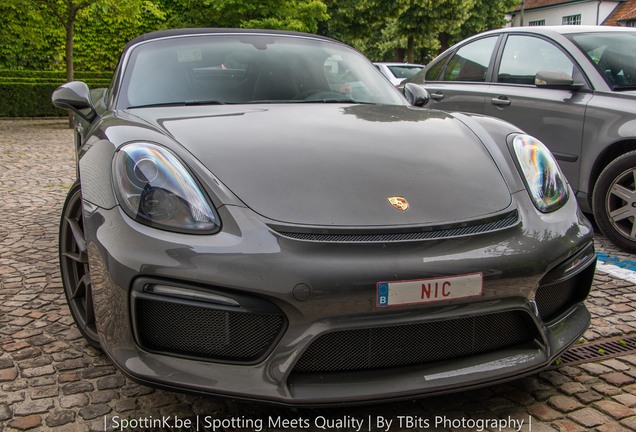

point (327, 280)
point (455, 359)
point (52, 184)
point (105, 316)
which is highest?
point (327, 280)

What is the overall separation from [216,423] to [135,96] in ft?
5.34

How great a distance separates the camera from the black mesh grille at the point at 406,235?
210 centimetres

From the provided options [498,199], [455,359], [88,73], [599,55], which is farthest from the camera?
Result: [88,73]

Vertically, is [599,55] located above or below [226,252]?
above

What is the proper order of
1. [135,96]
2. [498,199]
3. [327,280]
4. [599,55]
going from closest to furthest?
[327,280]
[498,199]
[135,96]
[599,55]

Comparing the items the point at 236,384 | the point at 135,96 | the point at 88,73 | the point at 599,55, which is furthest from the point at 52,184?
the point at 88,73

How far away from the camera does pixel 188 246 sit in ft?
6.76

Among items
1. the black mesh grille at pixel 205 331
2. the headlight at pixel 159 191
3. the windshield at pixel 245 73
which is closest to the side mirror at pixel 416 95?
the windshield at pixel 245 73

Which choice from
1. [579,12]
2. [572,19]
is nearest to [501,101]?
[579,12]

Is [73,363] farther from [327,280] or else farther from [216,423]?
[327,280]

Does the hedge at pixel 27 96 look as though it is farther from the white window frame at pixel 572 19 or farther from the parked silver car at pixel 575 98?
the white window frame at pixel 572 19

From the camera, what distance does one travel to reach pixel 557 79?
477cm

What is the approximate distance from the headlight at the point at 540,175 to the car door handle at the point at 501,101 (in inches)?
105

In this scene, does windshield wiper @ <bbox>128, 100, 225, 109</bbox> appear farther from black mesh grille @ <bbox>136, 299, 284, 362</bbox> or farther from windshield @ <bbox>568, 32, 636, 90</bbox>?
windshield @ <bbox>568, 32, 636, 90</bbox>
